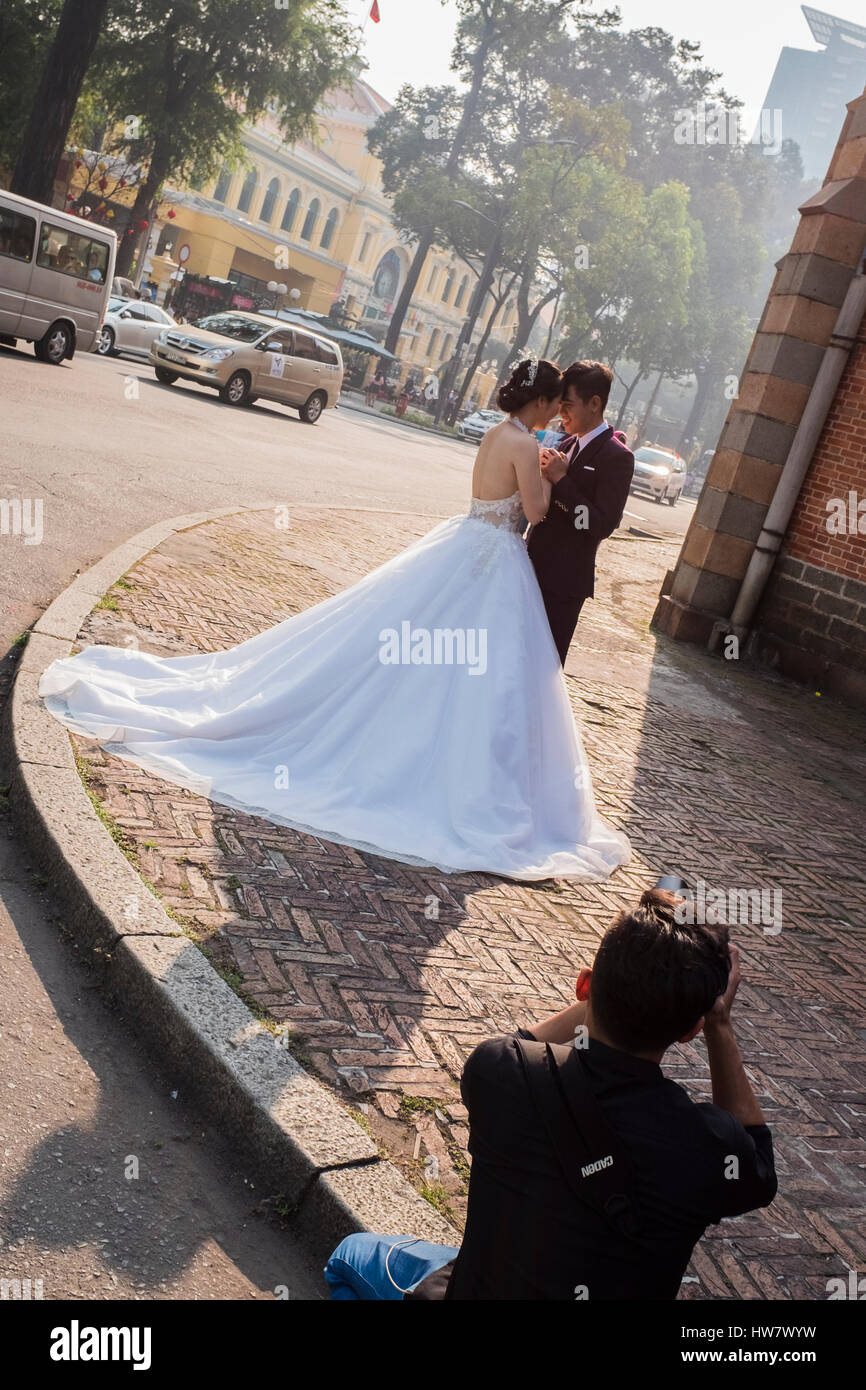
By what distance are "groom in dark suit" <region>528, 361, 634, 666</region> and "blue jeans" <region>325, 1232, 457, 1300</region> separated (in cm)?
391

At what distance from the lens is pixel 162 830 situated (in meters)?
4.61

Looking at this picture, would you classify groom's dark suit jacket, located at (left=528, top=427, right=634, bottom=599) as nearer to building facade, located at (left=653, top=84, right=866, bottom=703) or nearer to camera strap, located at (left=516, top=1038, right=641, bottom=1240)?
camera strap, located at (left=516, top=1038, right=641, bottom=1240)

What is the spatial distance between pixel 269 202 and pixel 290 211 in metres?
1.73

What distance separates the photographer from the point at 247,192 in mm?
59594

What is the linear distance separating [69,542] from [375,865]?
15.8ft

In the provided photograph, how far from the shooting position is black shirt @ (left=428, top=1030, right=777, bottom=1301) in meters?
2.01

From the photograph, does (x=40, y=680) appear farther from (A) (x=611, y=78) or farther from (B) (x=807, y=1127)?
(A) (x=611, y=78)

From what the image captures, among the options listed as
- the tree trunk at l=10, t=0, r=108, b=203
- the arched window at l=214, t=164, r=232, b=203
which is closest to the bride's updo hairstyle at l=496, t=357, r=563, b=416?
the tree trunk at l=10, t=0, r=108, b=203

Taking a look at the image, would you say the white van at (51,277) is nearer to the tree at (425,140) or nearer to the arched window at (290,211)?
the tree at (425,140)

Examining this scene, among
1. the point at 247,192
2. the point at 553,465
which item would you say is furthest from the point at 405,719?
the point at 247,192

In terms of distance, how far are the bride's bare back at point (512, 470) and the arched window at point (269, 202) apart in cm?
5950

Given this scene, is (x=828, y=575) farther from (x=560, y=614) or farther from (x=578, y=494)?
(x=578, y=494)
